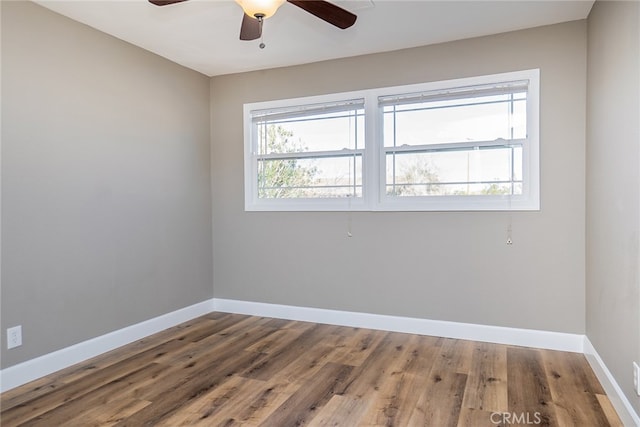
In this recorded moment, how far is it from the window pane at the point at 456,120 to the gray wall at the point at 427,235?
20 centimetres

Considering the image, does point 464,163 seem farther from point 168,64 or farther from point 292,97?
point 168,64

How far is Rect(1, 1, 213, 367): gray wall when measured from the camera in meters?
2.46

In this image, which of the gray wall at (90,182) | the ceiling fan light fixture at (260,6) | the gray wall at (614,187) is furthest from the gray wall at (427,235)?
the ceiling fan light fixture at (260,6)

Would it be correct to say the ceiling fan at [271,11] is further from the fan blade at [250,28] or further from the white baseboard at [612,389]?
the white baseboard at [612,389]

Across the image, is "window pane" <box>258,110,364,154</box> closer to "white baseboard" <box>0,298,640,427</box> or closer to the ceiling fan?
the ceiling fan

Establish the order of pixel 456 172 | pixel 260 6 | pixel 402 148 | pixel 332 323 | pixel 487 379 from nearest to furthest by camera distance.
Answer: pixel 260 6
pixel 487 379
pixel 456 172
pixel 402 148
pixel 332 323

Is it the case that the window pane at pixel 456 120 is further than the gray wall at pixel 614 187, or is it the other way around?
the window pane at pixel 456 120

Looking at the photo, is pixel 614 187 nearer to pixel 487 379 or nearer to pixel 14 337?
pixel 487 379

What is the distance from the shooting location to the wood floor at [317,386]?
2090 millimetres

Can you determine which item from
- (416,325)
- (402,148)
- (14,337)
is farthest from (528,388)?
(14,337)

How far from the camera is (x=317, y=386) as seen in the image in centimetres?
245

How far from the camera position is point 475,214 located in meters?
3.19

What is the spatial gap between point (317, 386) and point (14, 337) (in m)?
1.85

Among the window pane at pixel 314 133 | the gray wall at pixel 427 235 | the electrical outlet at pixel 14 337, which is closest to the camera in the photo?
the electrical outlet at pixel 14 337
